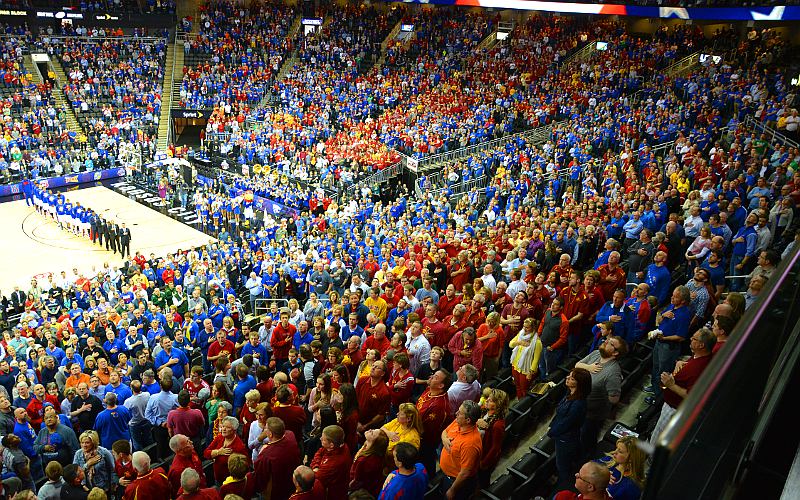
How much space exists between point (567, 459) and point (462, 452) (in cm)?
100

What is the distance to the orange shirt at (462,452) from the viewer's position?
16.1ft

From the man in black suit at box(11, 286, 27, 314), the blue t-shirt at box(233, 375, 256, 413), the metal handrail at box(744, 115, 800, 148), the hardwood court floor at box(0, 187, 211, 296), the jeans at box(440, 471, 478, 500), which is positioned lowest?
the hardwood court floor at box(0, 187, 211, 296)

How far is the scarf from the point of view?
684cm

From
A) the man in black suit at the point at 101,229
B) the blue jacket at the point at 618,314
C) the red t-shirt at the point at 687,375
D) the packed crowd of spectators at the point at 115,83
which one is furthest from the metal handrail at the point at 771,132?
the packed crowd of spectators at the point at 115,83

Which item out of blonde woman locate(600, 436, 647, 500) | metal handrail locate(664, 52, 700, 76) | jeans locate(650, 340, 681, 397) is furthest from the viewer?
metal handrail locate(664, 52, 700, 76)

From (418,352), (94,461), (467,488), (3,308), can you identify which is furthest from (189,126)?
(467,488)

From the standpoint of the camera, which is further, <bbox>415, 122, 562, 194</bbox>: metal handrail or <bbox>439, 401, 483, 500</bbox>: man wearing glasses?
<bbox>415, 122, 562, 194</bbox>: metal handrail

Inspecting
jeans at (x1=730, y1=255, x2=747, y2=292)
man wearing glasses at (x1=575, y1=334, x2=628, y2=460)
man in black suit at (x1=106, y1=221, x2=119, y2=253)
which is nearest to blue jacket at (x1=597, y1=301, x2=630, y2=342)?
man wearing glasses at (x1=575, y1=334, x2=628, y2=460)

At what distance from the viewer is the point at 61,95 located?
33.3m

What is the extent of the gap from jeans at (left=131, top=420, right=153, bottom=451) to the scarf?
14.1 ft

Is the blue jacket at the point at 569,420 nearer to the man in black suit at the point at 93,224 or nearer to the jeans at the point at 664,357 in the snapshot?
the jeans at the point at 664,357

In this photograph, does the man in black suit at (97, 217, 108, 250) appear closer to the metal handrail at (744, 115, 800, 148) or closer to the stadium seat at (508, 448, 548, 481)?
the stadium seat at (508, 448, 548, 481)

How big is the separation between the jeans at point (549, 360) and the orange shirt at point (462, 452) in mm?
2670

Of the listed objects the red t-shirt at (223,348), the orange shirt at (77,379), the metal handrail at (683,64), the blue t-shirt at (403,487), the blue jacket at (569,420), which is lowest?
the orange shirt at (77,379)
